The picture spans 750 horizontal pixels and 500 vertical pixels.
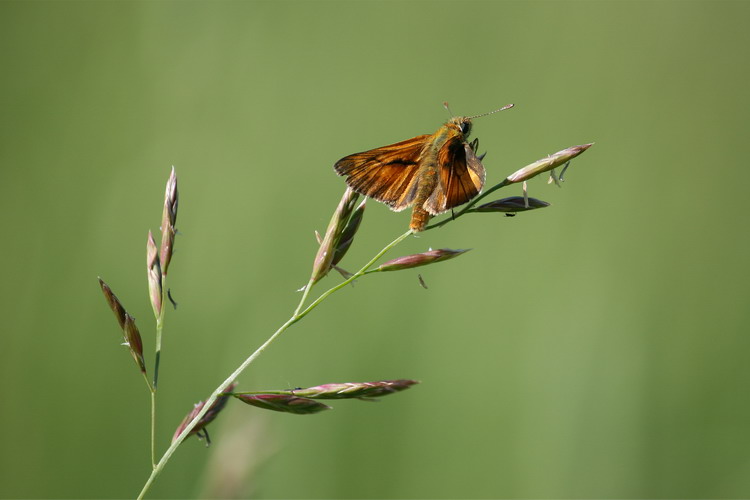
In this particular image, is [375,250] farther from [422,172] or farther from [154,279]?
[154,279]

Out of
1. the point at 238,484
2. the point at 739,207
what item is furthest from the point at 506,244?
the point at 238,484

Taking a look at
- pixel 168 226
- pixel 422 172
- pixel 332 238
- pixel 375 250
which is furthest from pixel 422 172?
pixel 375 250

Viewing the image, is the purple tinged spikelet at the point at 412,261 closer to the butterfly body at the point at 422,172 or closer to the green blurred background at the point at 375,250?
the butterfly body at the point at 422,172

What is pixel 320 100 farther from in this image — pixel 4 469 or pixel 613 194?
Answer: pixel 4 469

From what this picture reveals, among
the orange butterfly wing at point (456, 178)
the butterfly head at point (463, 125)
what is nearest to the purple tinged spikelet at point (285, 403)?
the orange butterfly wing at point (456, 178)

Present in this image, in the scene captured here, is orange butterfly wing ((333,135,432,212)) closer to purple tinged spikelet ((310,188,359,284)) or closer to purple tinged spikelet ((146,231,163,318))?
purple tinged spikelet ((310,188,359,284))

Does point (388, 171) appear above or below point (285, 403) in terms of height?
above

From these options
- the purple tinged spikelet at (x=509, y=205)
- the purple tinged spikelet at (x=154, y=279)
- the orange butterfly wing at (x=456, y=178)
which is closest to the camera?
the purple tinged spikelet at (x=154, y=279)
